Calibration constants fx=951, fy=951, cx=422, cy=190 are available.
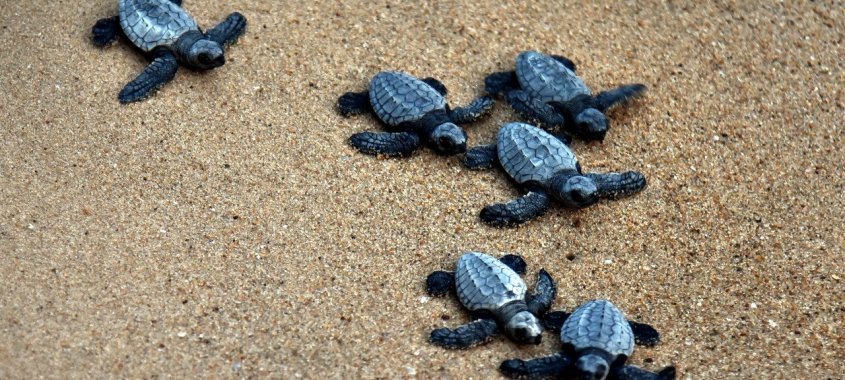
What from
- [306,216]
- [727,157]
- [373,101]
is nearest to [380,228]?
[306,216]

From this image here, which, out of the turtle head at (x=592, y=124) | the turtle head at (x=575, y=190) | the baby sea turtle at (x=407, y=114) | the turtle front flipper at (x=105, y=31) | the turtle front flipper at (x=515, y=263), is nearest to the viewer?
the turtle front flipper at (x=515, y=263)

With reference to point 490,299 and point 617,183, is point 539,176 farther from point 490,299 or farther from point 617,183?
point 490,299

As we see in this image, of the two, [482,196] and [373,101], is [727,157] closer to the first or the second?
[482,196]

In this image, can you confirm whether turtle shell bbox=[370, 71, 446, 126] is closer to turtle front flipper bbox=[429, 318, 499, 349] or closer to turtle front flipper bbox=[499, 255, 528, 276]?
turtle front flipper bbox=[499, 255, 528, 276]

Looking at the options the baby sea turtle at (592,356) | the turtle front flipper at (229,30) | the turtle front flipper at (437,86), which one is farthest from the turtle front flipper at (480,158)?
the turtle front flipper at (229,30)

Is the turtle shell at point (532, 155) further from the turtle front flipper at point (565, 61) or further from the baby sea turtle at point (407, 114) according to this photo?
the turtle front flipper at point (565, 61)

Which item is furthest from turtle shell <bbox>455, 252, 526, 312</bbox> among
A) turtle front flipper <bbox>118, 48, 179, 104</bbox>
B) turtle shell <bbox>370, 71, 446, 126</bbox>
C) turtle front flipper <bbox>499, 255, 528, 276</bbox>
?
turtle front flipper <bbox>118, 48, 179, 104</bbox>
